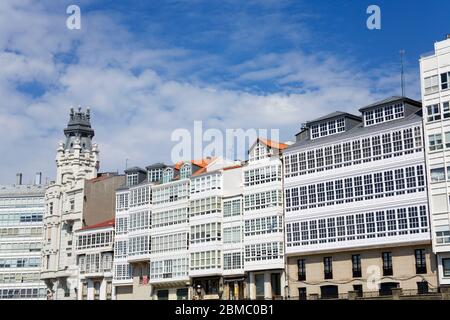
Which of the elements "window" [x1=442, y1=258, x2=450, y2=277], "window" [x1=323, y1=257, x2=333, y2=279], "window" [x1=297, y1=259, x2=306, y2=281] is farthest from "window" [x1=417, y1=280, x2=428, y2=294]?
"window" [x1=297, y1=259, x2=306, y2=281]

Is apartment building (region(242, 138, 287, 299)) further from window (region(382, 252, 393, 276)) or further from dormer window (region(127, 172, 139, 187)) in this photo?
dormer window (region(127, 172, 139, 187))

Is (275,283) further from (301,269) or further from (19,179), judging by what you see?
A: (19,179)

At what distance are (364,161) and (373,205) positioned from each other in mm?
4683

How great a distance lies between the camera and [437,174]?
207 feet

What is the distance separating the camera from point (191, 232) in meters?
85.1

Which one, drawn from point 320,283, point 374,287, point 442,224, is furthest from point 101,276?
point 442,224

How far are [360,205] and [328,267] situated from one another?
7648 mm

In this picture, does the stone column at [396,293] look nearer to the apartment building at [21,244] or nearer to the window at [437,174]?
the window at [437,174]

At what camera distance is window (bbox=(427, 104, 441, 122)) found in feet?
211

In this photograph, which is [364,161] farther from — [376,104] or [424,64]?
[424,64]

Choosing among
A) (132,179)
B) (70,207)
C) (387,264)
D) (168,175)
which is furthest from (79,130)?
(387,264)

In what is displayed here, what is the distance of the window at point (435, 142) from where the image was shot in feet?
209

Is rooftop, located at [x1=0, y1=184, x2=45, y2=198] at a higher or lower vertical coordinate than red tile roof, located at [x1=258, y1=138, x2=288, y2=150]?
higher

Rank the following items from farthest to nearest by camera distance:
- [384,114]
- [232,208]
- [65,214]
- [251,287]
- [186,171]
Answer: [65,214] → [186,171] → [232,208] → [251,287] → [384,114]
